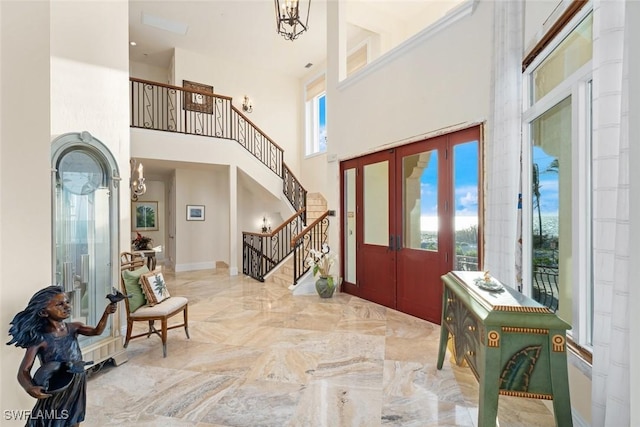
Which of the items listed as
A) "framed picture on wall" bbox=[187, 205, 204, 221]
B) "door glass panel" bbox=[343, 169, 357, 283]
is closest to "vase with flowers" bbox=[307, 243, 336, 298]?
"door glass panel" bbox=[343, 169, 357, 283]

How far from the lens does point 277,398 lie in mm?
2391

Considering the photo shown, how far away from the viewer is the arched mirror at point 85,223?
2543mm

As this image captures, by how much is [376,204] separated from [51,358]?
167 inches

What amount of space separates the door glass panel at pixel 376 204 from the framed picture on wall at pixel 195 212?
17.3 ft

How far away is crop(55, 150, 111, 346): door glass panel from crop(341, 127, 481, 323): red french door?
3.51 meters

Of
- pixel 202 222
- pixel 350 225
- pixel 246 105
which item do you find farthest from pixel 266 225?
pixel 350 225

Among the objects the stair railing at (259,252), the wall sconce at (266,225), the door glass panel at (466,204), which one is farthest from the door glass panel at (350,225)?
the wall sconce at (266,225)

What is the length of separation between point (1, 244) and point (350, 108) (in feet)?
16.1

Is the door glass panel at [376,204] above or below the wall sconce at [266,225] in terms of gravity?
above

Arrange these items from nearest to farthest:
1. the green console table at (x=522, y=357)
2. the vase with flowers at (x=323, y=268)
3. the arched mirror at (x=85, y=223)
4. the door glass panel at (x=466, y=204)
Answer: the green console table at (x=522, y=357)
the arched mirror at (x=85, y=223)
the door glass panel at (x=466, y=204)
the vase with flowers at (x=323, y=268)

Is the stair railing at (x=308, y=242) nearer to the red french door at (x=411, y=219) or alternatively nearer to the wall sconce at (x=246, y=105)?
the red french door at (x=411, y=219)

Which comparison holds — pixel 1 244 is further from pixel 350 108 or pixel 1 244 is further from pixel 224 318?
pixel 350 108

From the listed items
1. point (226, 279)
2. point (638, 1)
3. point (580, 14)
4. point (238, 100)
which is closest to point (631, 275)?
point (638, 1)

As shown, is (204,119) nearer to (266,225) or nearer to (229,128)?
(229,128)
